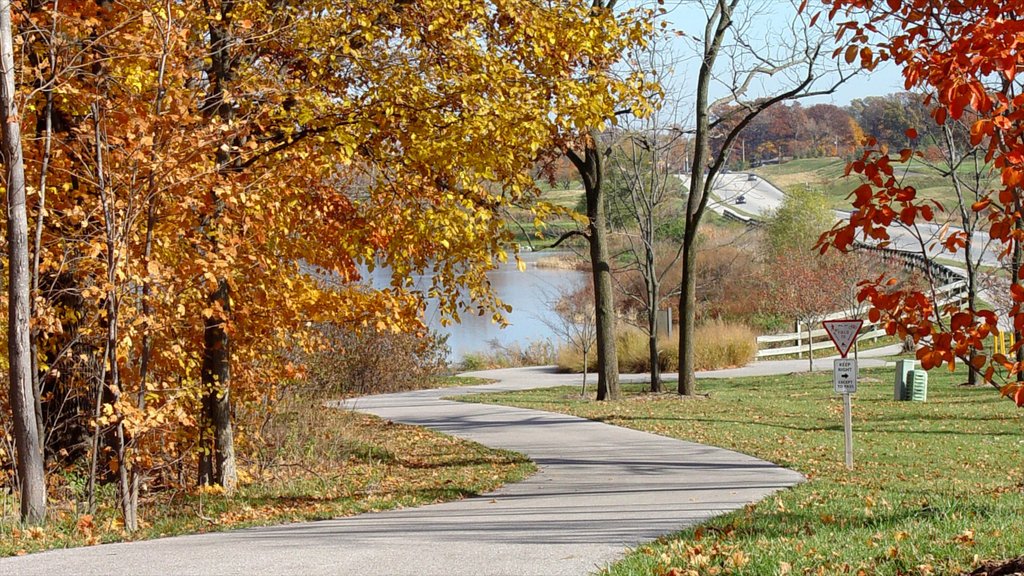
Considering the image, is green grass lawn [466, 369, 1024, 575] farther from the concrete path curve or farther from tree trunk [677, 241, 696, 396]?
tree trunk [677, 241, 696, 396]

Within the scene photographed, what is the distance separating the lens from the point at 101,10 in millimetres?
11164

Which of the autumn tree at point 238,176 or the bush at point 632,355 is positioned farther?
the bush at point 632,355

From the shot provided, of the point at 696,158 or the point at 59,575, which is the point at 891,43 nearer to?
the point at 59,575

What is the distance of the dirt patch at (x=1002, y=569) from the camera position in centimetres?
548

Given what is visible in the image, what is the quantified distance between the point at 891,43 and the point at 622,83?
7.59 meters

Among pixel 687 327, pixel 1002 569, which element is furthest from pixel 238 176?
pixel 687 327

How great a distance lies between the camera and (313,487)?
43.2ft

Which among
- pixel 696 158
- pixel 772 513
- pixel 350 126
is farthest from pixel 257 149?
pixel 696 158

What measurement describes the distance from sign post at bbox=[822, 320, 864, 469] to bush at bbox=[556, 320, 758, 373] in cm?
1975

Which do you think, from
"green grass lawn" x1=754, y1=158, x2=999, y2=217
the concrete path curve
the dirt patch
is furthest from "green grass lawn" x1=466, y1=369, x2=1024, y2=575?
"green grass lawn" x1=754, y1=158, x2=999, y2=217

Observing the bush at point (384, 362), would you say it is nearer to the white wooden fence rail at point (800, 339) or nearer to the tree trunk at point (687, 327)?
the tree trunk at point (687, 327)

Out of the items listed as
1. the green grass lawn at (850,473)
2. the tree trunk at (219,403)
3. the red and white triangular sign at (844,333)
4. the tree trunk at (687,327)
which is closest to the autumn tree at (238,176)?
the tree trunk at (219,403)

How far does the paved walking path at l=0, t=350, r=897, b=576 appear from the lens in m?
7.31

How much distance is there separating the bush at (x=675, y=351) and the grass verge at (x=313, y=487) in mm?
16037
